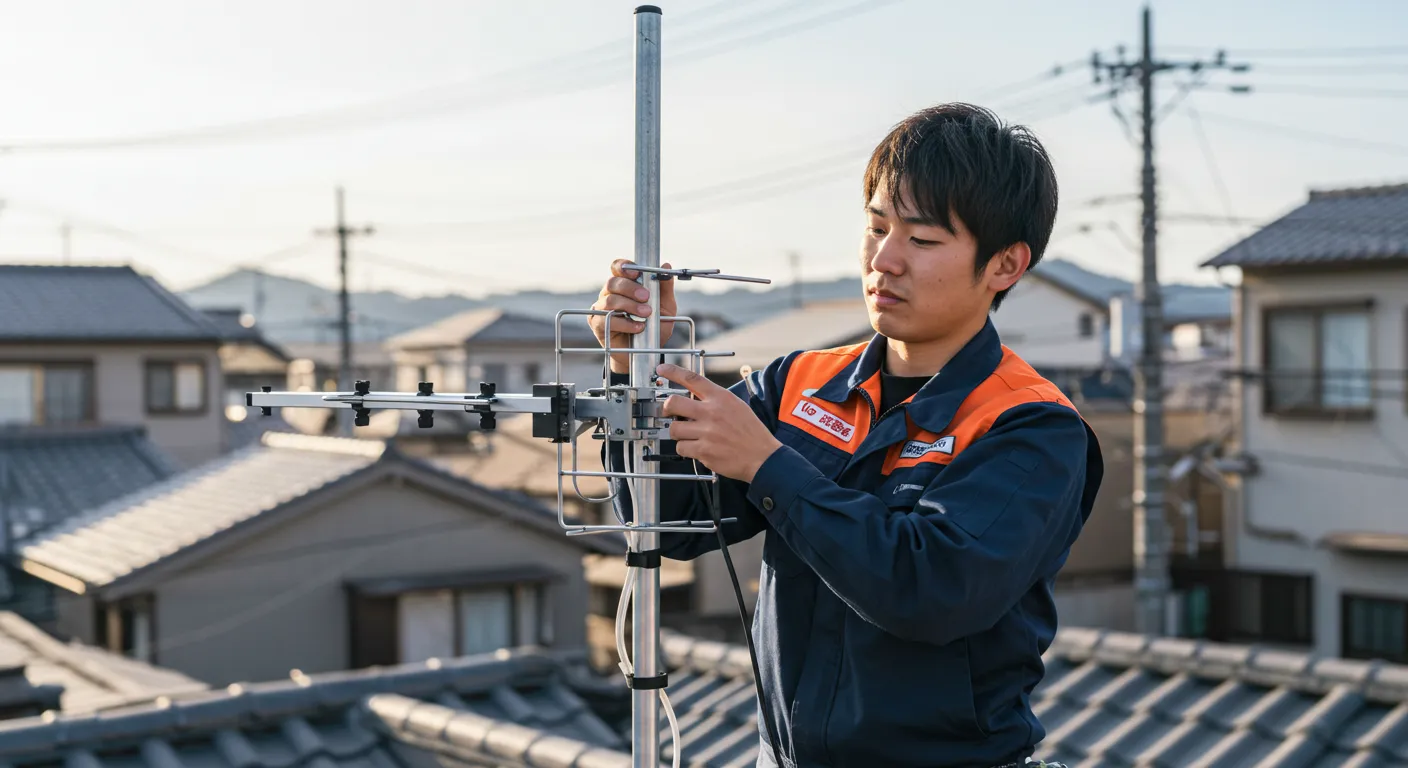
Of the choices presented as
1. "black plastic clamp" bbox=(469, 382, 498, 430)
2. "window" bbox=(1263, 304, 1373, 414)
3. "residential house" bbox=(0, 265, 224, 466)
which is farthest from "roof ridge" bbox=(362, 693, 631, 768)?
"residential house" bbox=(0, 265, 224, 466)

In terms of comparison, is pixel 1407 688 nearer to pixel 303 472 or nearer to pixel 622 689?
pixel 622 689

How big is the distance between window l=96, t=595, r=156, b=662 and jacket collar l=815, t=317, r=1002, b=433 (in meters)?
14.6

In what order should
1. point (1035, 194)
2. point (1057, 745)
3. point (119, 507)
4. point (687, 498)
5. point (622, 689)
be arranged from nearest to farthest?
point (1035, 194) → point (687, 498) → point (1057, 745) → point (622, 689) → point (119, 507)

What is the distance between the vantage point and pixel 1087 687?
620 centimetres

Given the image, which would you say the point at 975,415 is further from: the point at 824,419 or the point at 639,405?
the point at 639,405

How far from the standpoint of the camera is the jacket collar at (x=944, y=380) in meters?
2.25

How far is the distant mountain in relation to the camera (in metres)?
88.9

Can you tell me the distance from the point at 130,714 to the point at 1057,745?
3982 millimetres

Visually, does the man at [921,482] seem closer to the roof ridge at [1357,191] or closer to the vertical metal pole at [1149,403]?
the vertical metal pole at [1149,403]

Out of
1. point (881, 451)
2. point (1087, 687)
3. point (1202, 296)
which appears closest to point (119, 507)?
point (1087, 687)

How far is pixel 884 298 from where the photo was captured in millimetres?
2250

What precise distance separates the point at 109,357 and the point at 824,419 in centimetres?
2949

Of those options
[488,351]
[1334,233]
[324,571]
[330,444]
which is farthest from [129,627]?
[488,351]

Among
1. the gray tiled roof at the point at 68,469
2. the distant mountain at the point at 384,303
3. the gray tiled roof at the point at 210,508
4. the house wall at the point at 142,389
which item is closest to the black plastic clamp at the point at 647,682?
the gray tiled roof at the point at 210,508
